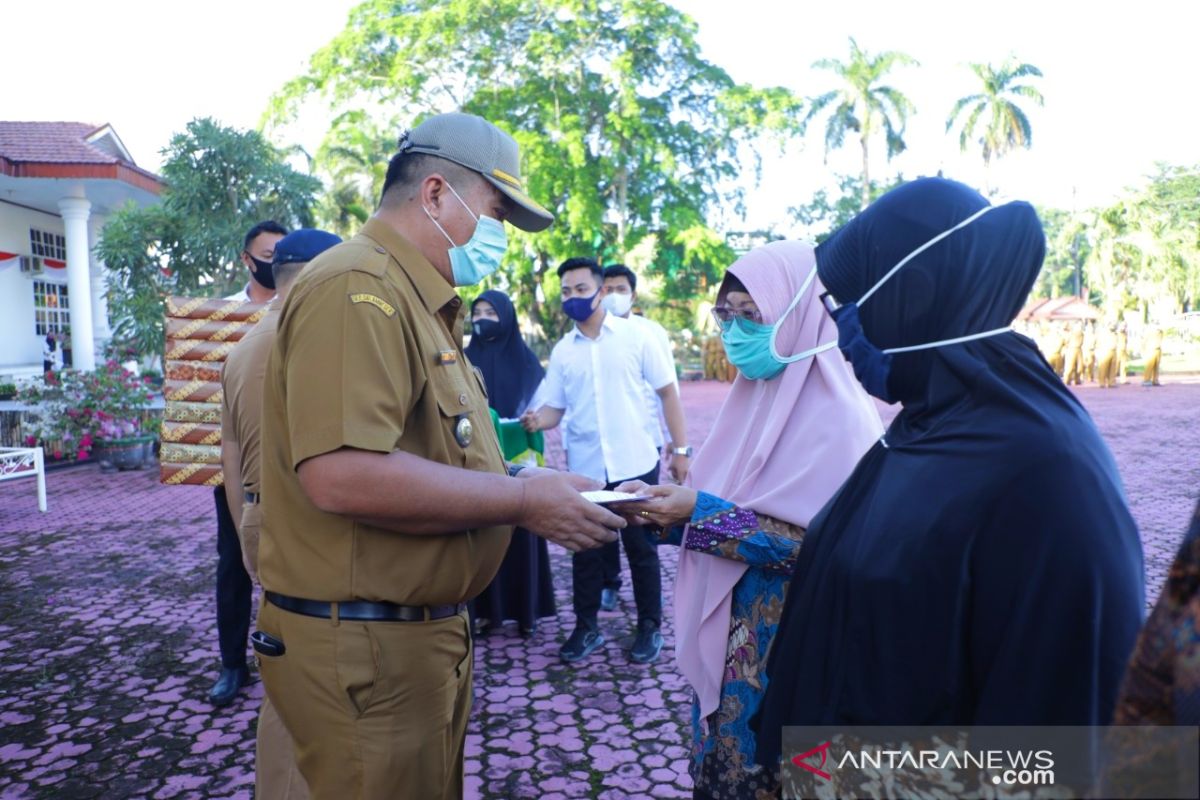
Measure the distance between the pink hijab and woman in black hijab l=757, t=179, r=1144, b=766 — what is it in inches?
15.4

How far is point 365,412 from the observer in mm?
1590

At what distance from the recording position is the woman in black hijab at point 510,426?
489 centimetres

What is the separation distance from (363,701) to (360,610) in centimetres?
19

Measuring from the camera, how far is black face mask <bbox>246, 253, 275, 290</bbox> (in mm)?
4242

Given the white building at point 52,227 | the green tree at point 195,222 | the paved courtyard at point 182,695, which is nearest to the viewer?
the paved courtyard at point 182,695

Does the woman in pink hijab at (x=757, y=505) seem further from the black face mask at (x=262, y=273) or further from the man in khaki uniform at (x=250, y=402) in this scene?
the black face mask at (x=262, y=273)

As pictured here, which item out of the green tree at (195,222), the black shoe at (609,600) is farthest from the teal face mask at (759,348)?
the green tree at (195,222)

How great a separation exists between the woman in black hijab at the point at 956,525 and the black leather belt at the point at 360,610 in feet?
2.46

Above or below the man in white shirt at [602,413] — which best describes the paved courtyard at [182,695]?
below

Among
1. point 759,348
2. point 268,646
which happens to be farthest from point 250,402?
point 759,348

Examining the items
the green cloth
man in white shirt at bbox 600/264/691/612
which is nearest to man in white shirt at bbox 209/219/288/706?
the green cloth

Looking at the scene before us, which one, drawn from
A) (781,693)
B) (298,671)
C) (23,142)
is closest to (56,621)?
(298,671)

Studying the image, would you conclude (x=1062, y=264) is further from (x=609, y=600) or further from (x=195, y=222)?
(x=609, y=600)

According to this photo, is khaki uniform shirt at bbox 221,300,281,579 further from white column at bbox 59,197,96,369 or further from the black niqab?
white column at bbox 59,197,96,369
